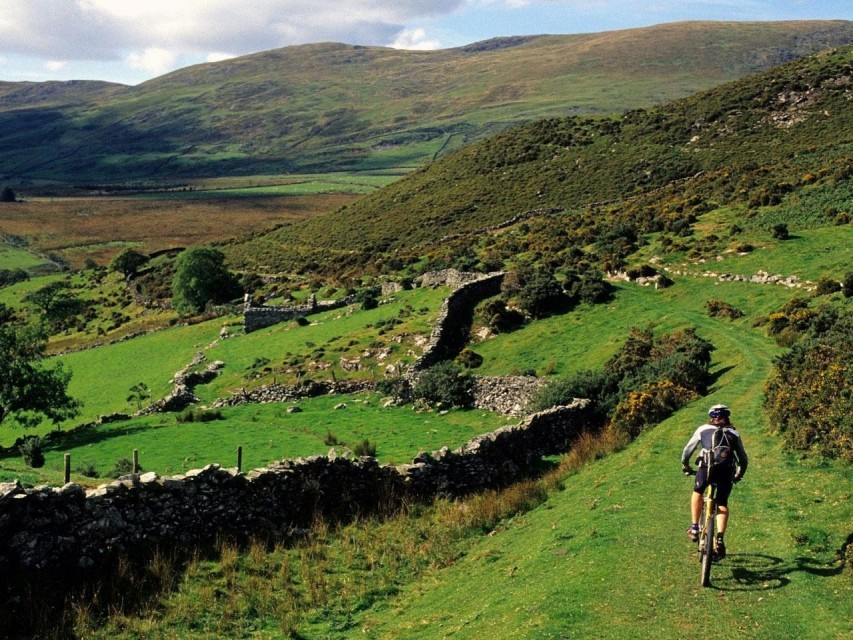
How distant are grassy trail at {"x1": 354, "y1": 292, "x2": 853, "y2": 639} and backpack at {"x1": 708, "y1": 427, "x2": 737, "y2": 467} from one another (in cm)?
181

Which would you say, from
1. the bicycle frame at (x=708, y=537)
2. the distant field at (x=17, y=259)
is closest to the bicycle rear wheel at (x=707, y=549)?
the bicycle frame at (x=708, y=537)

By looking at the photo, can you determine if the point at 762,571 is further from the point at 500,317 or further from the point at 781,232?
the point at 781,232

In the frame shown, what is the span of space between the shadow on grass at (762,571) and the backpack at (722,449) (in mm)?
1756

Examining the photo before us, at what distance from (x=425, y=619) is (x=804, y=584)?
6.14 meters

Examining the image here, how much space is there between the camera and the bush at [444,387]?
3253 centimetres

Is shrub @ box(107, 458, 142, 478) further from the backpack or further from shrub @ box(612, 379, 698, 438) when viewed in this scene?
the backpack

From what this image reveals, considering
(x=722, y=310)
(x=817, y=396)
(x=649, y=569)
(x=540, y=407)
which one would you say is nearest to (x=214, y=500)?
(x=649, y=569)

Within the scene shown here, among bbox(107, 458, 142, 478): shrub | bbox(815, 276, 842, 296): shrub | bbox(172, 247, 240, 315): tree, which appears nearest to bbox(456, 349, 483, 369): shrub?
bbox(815, 276, 842, 296): shrub

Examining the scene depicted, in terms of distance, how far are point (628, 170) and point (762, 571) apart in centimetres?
8691

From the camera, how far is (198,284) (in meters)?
82.0

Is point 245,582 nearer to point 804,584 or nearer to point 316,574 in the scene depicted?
point 316,574

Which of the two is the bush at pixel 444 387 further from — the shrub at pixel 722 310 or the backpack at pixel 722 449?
the backpack at pixel 722 449

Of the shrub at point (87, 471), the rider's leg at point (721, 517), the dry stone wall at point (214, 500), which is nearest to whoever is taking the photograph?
the rider's leg at point (721, 517)

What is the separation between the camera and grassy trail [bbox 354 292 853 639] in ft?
31.9
